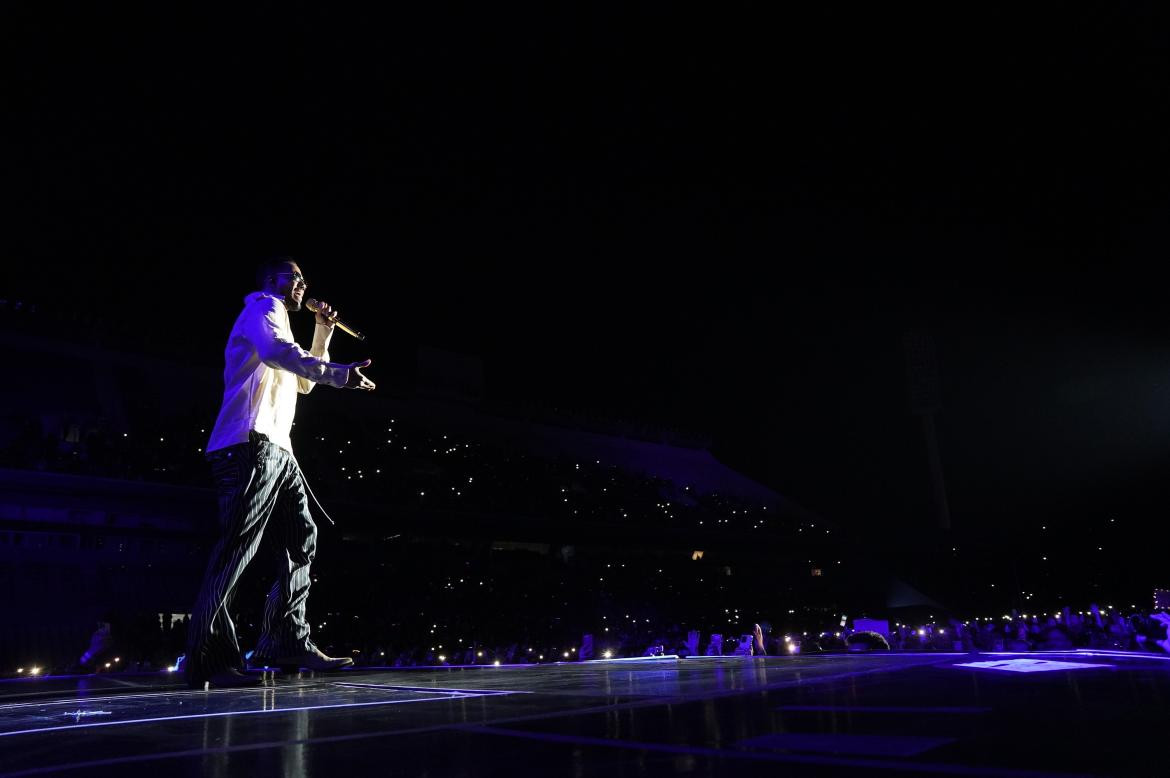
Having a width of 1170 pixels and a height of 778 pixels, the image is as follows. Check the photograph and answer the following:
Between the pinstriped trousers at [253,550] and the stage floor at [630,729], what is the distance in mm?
194

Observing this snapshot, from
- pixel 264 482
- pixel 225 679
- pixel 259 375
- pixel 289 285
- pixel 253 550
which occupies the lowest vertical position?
pixel 225 679

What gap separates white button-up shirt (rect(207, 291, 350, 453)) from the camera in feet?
9.49

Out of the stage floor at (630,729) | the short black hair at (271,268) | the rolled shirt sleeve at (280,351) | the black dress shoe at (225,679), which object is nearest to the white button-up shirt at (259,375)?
the rolled shirt sleeve at (280,351)

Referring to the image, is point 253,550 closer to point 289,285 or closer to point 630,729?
point 289,285

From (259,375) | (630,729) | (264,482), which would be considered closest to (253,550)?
(264,482)

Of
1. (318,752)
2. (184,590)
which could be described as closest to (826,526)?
(184,590)

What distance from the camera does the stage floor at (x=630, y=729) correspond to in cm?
121

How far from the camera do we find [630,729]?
1626 millimetres

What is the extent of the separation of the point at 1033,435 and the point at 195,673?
708 inches

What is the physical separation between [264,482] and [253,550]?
0.27 metres

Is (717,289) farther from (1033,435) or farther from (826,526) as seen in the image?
(826,526)

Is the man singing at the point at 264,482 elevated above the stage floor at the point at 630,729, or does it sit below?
above

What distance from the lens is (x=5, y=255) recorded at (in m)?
11.6

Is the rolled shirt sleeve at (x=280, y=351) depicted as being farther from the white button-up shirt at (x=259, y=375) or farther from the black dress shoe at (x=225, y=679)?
the black dress shoe at (x=225, y=679)
